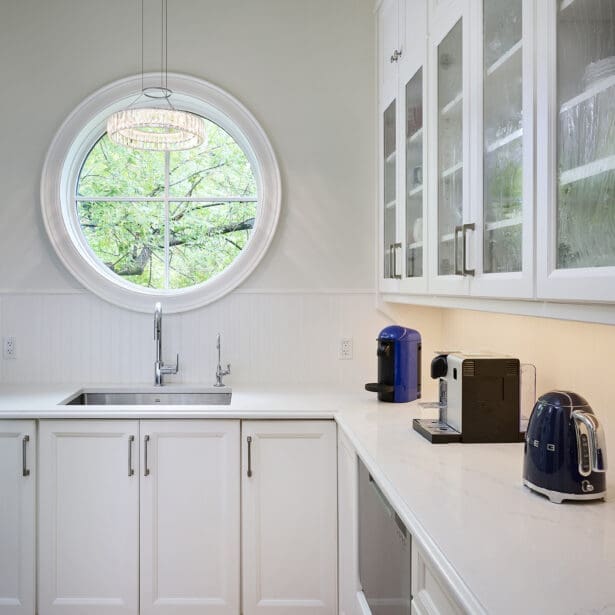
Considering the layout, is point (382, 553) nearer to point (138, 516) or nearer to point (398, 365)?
point (398, 365)

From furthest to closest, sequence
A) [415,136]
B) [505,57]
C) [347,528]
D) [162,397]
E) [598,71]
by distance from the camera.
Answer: [162,397] → [415,136] → [347,528] → [505,57] → [598,71]

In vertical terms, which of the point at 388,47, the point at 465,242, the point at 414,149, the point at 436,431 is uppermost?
the point at 388,47

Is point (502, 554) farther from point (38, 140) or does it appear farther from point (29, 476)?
point (38, 140)

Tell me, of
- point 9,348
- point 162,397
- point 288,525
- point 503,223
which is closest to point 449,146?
point 503,223

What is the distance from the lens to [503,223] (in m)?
1.68

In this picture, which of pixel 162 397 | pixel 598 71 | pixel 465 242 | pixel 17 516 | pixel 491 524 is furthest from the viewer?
pixel 162 397

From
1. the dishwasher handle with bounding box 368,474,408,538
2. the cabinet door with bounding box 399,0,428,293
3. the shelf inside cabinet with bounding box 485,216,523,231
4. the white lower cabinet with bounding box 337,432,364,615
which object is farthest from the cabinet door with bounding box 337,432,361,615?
the shelf inside cabinet with bounding box 485,216,523,231

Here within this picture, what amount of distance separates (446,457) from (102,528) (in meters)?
1.48

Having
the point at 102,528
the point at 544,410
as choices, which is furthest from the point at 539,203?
the point at 102,528

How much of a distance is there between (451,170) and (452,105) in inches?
7.8

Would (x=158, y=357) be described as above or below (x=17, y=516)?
above

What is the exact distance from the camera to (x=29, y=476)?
263 centimetres

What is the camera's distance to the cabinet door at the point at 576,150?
1.20 m

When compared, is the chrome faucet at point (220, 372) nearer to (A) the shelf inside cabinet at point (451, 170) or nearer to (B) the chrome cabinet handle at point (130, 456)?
(B) the chrome cabinet handle at point (130, 456)
